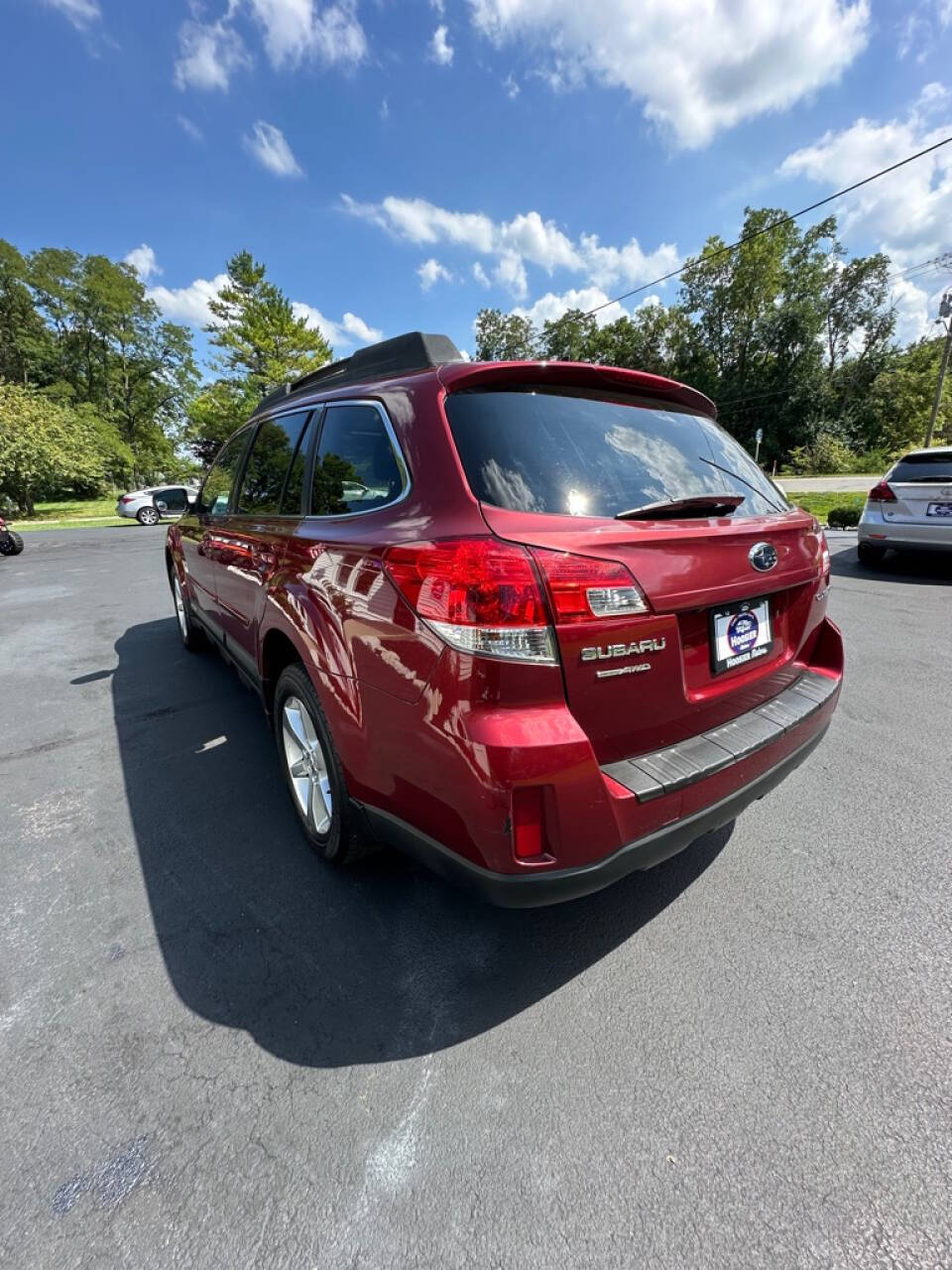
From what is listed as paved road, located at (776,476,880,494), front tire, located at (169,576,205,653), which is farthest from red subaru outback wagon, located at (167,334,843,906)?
paved road, located at (776,476,880,494)

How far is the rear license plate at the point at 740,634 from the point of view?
1.74 m

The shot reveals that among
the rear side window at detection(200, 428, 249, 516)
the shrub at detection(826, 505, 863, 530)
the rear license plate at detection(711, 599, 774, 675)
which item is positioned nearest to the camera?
the rear license plate at detection(711, 599, 774, 675)

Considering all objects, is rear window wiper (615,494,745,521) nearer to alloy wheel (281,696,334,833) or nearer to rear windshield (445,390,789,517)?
rear windshield (445,390,789,517)

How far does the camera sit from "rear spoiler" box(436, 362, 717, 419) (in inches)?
68.8

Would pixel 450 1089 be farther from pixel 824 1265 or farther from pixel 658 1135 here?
pixel 824 1265

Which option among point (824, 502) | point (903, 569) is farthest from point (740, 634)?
point (824, 502)

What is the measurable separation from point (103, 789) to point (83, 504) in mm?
40505

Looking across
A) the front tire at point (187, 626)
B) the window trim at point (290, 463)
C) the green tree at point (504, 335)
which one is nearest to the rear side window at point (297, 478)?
the window trim at point (290, 463)

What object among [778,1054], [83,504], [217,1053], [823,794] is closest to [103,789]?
[217,1053]

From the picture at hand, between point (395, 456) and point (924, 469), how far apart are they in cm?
790

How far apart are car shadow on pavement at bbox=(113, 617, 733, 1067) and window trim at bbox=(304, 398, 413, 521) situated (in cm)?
133

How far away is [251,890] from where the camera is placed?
2207mm

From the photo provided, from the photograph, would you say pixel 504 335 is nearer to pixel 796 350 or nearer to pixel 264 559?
pixel 796 350

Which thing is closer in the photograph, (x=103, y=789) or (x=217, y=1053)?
(x=217, y=1053)
